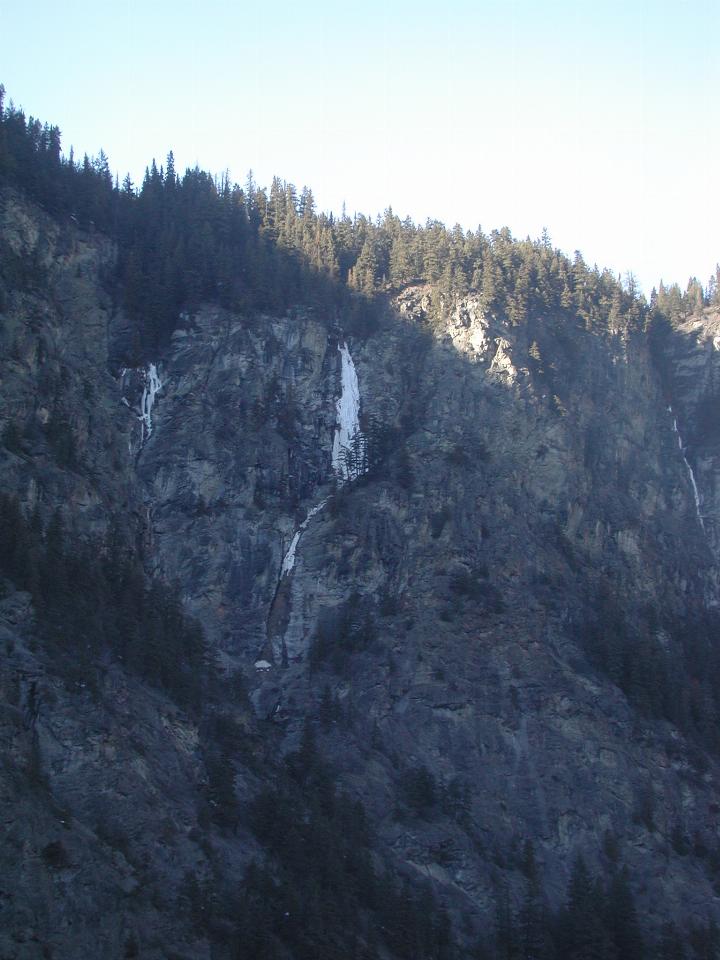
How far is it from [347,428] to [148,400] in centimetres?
1672

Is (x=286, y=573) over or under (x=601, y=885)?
over

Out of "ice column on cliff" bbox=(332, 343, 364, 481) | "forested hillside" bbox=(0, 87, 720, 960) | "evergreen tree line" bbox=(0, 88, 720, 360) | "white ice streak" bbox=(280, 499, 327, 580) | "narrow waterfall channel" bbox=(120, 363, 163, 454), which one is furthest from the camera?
"evergreen tree line" bbox=(0, 88, 720, 360)

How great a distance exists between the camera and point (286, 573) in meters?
95.4

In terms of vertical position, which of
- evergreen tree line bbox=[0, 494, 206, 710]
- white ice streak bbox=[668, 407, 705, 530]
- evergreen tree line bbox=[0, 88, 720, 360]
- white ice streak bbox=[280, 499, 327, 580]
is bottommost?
evergreen tree line bbox=[0, 494, 206, 710]

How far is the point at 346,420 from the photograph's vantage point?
108 m

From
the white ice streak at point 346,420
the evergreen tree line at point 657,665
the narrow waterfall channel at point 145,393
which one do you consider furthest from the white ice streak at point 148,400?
the evergreen tree line at point 657,665

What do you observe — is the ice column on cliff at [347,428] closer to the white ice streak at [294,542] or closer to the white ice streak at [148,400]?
the white ice streak at [294,542]

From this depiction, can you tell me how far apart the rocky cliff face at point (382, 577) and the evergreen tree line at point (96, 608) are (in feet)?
5.13

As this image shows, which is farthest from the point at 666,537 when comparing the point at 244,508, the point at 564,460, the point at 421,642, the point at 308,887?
the point at 308,887

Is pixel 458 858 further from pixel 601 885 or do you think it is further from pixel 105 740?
pixel 105 740

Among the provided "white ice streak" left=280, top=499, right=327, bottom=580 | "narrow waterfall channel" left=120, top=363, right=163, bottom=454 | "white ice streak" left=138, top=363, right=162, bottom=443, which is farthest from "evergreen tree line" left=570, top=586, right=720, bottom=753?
"narrow waterfall channel" left=120, top=363, right=163, bottom=454

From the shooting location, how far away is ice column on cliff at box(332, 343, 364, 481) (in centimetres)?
10356

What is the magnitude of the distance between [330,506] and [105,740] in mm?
36459

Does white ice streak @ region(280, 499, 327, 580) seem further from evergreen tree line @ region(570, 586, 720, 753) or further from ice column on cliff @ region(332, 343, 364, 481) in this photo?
evergreen tree line @ region(570, 586, 720, 753)
